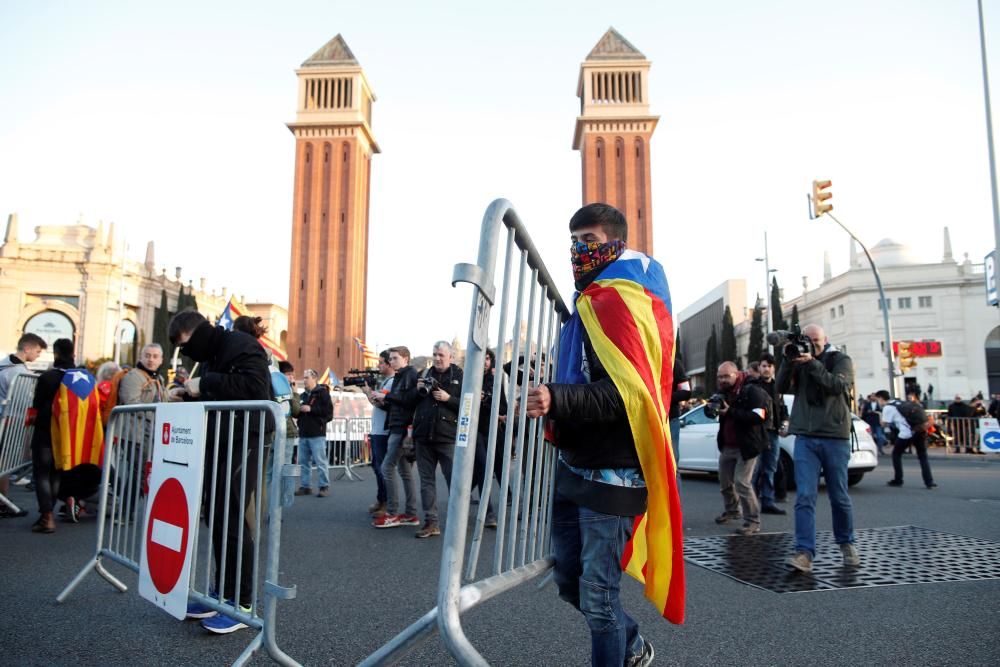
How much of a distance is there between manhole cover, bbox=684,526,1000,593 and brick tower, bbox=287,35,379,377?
62.1 metres

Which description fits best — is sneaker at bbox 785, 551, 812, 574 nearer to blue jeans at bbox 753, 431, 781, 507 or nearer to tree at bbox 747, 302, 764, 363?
blue jeans at bbox 753, 431, 781, 507

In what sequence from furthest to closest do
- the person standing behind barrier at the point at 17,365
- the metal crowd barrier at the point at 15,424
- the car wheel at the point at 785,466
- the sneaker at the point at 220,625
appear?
1. the car wheel at the point at 785,466
2. the person standing behind barrier at the point at 17,365
3. the metal crowd barrier at the point at 15,424
4. the sneaker at the point at 220,625

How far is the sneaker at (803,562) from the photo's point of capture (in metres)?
5.18

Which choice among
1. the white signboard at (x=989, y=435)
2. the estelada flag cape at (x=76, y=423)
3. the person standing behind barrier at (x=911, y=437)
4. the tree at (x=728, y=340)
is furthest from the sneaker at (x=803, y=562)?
the tree at (x=728, y=340)

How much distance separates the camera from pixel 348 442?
46.1 ft

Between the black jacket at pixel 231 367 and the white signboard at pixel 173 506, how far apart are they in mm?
320


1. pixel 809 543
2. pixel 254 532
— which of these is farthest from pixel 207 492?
pixel 809 543

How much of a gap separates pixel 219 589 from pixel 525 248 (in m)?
2.51

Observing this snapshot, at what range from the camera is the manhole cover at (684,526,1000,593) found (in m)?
4.94

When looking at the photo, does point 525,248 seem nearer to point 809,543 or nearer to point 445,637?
point 445,637

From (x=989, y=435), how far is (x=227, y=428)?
22.9 metres

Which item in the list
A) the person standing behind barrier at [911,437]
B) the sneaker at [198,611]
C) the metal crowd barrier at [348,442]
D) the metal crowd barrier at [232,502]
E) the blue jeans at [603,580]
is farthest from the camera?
the metal crowd barrier at [348,442]

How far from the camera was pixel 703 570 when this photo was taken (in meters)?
5.34

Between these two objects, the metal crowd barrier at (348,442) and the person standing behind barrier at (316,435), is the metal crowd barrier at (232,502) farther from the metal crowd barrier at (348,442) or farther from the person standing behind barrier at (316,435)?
the metal crowd barrier at (348,442)
